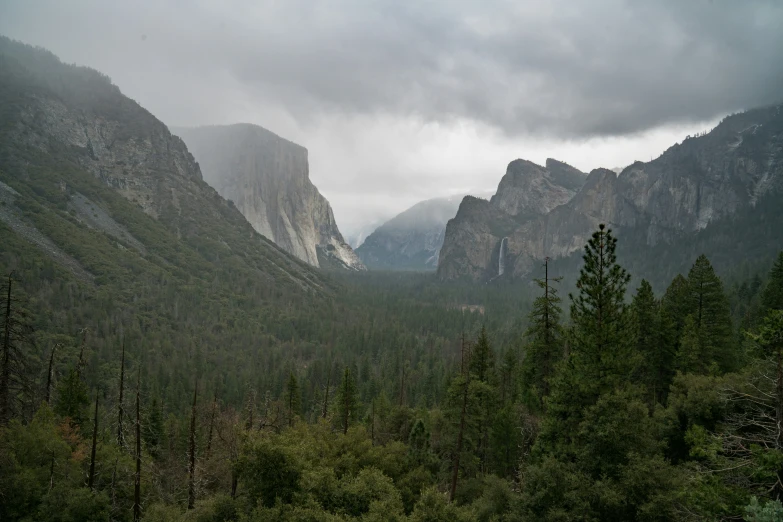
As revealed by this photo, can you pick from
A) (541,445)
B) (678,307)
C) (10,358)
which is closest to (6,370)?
(10,358)

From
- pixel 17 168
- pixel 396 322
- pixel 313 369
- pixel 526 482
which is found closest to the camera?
pixel 526 482

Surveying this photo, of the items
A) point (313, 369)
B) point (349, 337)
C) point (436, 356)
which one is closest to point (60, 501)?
point (313, 369)

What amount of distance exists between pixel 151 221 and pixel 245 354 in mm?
114465

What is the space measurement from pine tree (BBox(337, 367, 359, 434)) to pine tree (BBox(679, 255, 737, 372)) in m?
31.3

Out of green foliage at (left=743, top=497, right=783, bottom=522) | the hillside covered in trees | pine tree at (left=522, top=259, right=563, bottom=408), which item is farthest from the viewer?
pine tree at (left=522, top=259, right=563, bottom=408)

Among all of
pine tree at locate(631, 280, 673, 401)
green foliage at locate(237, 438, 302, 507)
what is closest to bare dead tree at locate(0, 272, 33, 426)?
green foliage at locate(237, 438, 302, 507)

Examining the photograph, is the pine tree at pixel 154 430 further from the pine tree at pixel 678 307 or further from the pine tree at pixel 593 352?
the pine tree at pixel 678 307

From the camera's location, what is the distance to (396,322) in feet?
526

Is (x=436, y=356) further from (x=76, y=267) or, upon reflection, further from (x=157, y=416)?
(x=76, y=267)

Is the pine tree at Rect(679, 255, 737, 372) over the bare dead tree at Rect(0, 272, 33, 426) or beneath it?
over

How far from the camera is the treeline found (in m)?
15.0

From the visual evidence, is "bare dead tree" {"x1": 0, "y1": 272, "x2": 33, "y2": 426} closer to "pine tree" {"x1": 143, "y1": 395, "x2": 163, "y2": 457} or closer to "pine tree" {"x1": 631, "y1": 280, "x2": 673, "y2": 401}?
"pine tree" {"x1": 143, "y1": 395, "x2": 163, "y2": 457}

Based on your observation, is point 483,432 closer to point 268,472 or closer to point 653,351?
point 653,351

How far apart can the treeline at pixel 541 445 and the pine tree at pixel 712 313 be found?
6.7 inches
